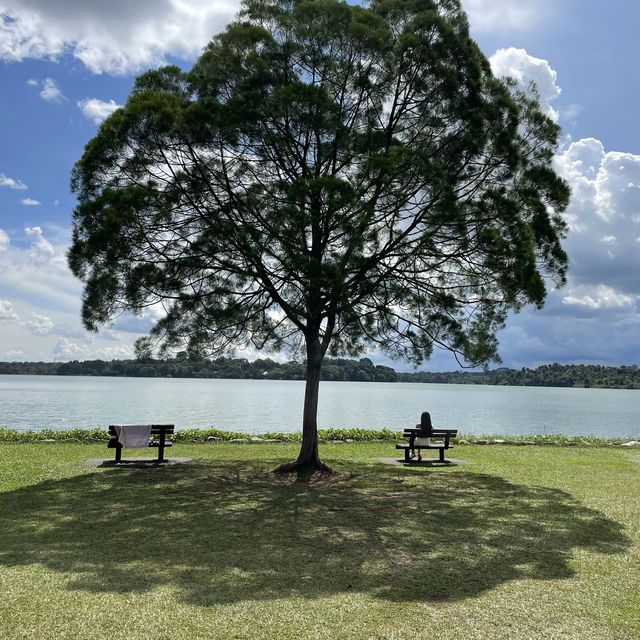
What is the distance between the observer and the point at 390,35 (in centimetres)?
1096

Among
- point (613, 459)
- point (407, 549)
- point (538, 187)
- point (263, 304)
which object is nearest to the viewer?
point (407, 549)

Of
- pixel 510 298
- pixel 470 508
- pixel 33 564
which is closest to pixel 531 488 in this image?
pixel 470 508

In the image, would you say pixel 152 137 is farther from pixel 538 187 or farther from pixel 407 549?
pixel 407 549

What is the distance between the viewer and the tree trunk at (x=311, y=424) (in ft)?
38.4

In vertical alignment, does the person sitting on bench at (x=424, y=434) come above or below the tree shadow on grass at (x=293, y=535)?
above

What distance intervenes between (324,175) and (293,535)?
18.4ft

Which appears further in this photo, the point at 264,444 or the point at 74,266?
the point at 264,444

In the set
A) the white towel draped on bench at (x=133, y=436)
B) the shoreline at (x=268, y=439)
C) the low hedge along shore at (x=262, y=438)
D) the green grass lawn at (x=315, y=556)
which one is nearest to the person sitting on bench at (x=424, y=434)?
the green grass lawn at (x=315, y=556)

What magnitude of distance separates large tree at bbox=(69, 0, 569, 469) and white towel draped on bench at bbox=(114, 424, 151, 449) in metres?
1.83

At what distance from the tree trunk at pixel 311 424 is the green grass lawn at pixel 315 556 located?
0.61m

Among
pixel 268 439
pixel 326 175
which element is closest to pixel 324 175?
pixel 326 175

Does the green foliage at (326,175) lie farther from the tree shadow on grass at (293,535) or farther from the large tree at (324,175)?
the tree shadow on grass at (293,535)

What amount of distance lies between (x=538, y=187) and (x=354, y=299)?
157 inches

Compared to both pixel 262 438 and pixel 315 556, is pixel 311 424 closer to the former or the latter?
pixel 315 556
